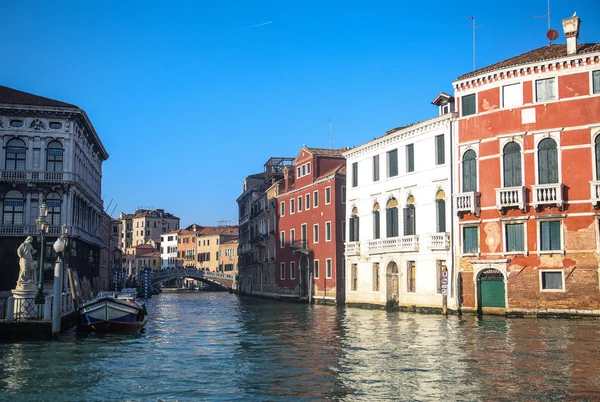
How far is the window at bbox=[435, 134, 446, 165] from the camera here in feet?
101

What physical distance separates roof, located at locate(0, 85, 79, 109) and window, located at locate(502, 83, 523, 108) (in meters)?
22.2

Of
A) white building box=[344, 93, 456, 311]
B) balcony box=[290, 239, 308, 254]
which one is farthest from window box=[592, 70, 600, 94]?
balcony box=[290, 239, 308, 254]

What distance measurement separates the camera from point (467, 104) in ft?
97.0

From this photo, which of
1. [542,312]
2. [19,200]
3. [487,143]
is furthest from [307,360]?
[19,200]

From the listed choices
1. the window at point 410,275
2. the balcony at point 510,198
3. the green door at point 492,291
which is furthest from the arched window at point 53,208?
the balcony at point 510,198

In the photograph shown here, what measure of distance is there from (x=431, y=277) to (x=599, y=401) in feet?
66.4

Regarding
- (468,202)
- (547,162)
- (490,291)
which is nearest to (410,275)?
(490,291)

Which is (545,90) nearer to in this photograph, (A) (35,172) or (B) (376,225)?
(B) (376,225)

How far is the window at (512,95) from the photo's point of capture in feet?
91.0

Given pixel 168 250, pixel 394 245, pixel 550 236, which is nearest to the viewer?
pixel 550 236

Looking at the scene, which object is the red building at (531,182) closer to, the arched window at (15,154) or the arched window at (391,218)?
the arched window at (391,218)

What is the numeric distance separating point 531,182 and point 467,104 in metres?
4.66

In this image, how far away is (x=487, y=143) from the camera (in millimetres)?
28625

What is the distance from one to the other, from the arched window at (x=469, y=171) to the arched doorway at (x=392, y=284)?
22.6 feet
